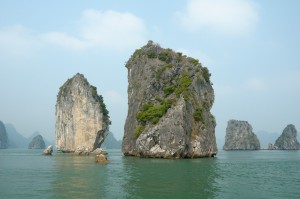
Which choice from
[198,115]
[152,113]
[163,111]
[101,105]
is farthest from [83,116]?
[198,115]

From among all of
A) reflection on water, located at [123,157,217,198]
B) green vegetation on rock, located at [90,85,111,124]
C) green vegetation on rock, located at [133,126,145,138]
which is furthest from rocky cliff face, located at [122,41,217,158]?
reflection on water, located at [123,157,217,198]

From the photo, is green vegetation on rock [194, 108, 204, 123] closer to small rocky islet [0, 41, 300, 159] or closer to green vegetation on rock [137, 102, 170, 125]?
small rocky islet [0, 41, 300, 159]

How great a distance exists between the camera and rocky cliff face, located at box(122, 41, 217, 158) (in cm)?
6869

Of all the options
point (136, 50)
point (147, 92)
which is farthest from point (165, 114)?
point (136, 50)

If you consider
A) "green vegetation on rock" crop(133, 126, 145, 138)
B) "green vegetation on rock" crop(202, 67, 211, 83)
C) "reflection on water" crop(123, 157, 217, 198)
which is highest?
"green vegetation on rock" crop(202, 67, 211, 83)

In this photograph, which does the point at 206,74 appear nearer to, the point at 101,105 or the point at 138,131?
the point at 138,131

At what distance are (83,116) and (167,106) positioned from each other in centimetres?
4208

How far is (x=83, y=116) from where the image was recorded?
108 m

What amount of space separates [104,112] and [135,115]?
29.9 metres

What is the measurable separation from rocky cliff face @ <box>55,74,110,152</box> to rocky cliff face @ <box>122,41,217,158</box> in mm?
20009

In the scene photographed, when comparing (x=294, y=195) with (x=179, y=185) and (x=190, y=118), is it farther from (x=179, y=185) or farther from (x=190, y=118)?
A: (x=190, y=118)

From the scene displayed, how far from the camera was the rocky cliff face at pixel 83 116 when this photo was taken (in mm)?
106625

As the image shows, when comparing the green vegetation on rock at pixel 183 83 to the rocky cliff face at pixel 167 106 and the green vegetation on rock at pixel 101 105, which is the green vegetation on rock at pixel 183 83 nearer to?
the rocky cliff face at pixel 167 106

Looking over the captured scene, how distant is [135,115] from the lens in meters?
81.9
